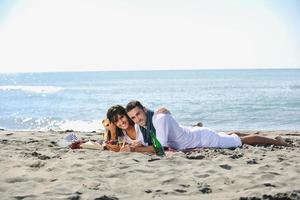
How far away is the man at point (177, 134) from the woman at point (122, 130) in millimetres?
212

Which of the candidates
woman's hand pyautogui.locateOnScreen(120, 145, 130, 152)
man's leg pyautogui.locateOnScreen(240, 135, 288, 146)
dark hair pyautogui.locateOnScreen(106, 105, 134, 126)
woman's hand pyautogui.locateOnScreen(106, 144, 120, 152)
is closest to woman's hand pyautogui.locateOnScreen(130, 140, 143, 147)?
woman's hand pyautogui.locateOnScreen(120, 145, 130, 152)

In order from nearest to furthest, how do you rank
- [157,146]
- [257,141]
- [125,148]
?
[157,146] < [125,148] < [257,141]

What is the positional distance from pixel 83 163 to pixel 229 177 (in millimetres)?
2102

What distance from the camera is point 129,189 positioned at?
504 centimetres

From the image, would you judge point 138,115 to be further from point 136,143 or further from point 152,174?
point 152,174

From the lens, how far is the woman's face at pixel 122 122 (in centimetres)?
710

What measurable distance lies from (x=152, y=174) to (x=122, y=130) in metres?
2.04

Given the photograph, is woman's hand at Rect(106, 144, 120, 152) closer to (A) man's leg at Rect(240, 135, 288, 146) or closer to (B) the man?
(B) the man

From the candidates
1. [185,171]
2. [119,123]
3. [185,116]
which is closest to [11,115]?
[185,116]

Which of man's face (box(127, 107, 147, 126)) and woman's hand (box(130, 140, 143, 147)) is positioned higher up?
man's face (box(127, 107, 147, 126))

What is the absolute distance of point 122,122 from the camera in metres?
7.16

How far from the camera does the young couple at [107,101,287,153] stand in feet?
22.4

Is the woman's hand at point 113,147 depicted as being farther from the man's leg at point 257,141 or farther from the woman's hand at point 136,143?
the man's leg at point 257,141

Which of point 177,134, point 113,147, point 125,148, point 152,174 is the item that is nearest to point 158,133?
point 177,134
